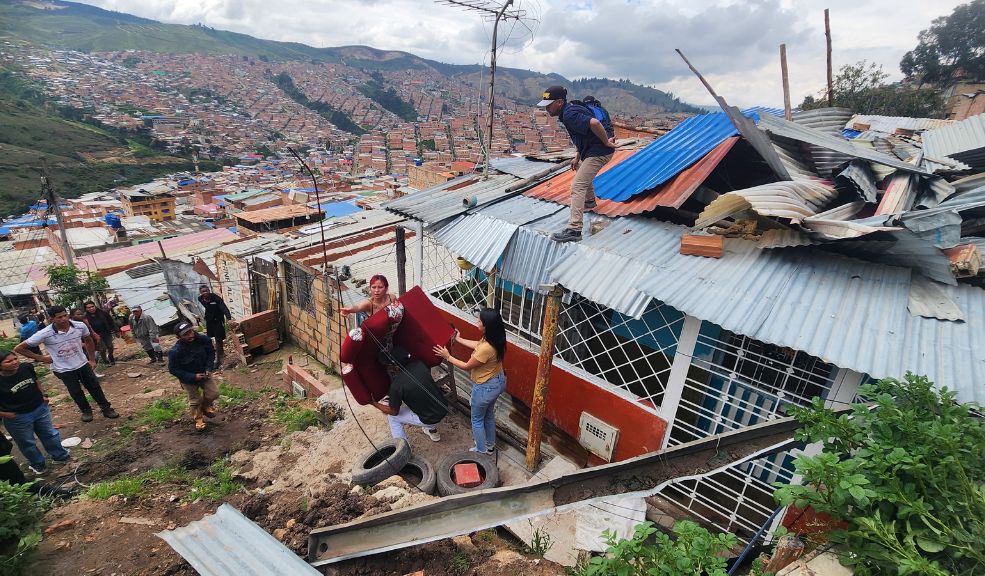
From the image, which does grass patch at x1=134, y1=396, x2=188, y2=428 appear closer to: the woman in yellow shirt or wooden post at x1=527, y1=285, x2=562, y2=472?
the woman in yellow shirt

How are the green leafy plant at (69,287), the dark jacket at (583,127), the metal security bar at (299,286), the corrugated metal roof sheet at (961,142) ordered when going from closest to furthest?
1. the dark jacket at (583,127)
2. the corrugated metal roof sheet at (961,142)
3. the metal security bar at (299,286)
4. the green leafy plant at (69,287)

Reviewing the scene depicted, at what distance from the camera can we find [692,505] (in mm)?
4668

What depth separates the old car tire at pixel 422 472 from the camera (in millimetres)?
4742

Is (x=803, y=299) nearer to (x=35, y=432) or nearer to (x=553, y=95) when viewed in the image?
(x=553, y=95)

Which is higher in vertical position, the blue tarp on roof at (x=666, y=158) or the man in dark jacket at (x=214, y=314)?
the blue tarp on roof at (x=666, y=158)

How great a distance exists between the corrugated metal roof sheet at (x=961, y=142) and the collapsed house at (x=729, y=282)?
33 millimetres

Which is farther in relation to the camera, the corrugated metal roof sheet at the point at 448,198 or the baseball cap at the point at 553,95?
the corrugated metal roof sheet at the point at 448,198

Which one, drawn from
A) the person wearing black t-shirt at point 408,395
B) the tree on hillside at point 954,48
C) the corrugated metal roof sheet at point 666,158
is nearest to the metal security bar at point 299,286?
the person wearing black t-shirt at point 408,395

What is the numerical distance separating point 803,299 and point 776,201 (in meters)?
0.94

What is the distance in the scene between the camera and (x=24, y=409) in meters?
5.07

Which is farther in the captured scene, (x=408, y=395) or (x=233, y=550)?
(x=408, y=395)

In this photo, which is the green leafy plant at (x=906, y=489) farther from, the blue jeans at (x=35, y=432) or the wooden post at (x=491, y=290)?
the blue jeans at (x=35, y=432)

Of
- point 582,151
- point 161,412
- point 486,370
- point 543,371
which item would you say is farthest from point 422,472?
point 161,412

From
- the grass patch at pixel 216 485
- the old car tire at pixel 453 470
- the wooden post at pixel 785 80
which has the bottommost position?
the grass patch at pixel 216 485
